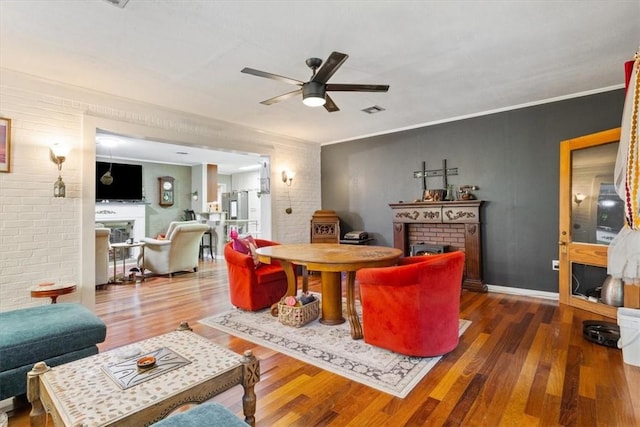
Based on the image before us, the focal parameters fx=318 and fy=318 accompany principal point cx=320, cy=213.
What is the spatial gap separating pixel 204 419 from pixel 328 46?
8.73 ft

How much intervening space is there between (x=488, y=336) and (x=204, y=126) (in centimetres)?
440

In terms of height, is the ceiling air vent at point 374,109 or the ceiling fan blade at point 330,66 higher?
the ceiling air vent at point 374,109

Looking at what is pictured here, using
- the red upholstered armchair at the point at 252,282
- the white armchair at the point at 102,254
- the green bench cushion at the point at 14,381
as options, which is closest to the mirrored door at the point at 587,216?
the red upholstered armchair at the point at 252,282

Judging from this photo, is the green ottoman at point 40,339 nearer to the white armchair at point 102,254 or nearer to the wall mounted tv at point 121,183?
the white armchair at point 102,254

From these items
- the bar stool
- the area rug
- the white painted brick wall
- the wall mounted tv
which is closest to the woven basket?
the area rug

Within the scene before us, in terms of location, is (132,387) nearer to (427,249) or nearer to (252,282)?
(252,282)

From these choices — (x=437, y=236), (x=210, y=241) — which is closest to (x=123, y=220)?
(x=210, y=241)

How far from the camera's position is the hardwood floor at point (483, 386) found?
70.6 inches

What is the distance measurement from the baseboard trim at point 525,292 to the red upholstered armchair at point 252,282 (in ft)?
9.78

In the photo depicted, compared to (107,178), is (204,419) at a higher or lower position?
lower

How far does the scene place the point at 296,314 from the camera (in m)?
3.15

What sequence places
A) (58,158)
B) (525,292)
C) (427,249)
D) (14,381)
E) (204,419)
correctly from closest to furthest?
(204,419)
(14,381)
(58,158)
(525,292)
(427,249)

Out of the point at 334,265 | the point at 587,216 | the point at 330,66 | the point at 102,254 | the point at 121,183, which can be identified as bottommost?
the point at 102,254

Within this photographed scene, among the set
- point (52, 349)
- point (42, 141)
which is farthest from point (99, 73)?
point (52, 349)
